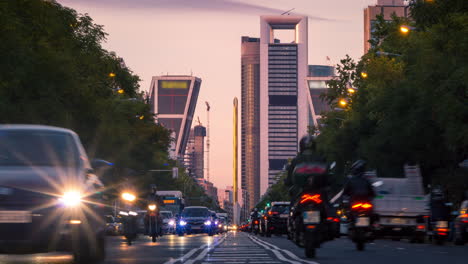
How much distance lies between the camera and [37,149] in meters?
13.5

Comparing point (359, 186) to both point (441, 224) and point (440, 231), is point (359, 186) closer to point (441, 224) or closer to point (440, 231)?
point (440, 231)

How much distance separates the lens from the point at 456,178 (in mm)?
42000

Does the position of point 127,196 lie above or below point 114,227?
above

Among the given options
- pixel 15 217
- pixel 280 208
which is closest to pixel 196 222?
pixel 280 208

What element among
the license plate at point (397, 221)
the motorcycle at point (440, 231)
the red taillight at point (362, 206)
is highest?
the red taillight at point (362, 206)

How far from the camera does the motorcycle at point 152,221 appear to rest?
3410cm

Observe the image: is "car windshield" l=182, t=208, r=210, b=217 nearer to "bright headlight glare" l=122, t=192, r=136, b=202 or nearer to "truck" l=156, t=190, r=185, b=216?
"bright headlight glare" l=122, t=192, r=136, b=202

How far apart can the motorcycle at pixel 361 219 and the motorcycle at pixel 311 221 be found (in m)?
3.02

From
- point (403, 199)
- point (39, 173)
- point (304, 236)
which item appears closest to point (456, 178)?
point (403, 199)

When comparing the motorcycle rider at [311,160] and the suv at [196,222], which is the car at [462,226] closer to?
the motorcycle rider at [311,160]

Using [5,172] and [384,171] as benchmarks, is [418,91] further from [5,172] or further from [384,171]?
[5,172]

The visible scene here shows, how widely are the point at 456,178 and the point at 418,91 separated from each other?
4.35m

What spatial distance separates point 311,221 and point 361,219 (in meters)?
3.58

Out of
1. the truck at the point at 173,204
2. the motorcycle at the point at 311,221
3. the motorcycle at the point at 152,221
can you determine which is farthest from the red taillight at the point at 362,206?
the truck at the point at 173,204
